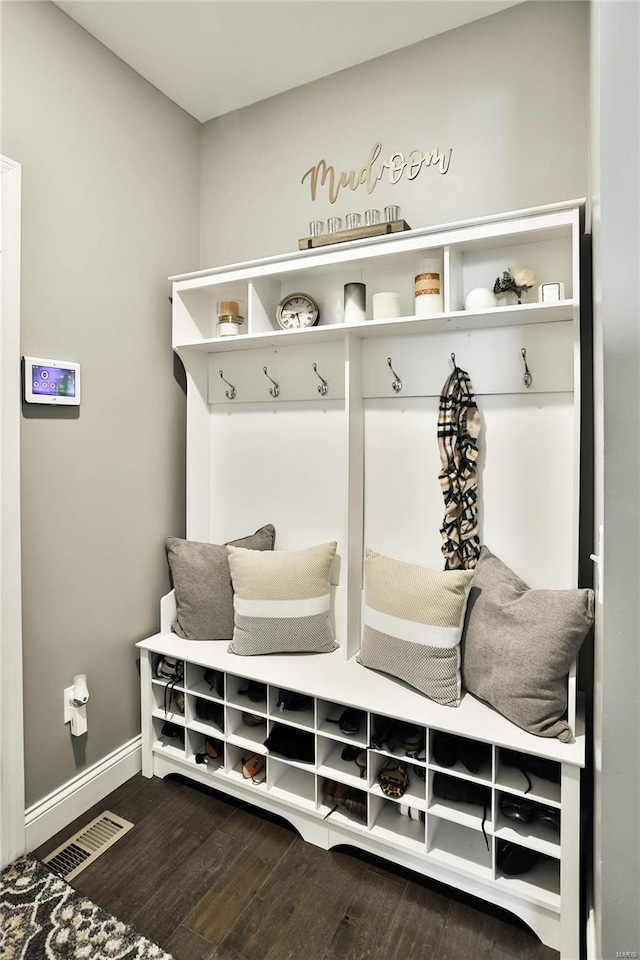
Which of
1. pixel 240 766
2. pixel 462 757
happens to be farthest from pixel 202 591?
pixel 462 757

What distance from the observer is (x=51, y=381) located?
5.88 feet

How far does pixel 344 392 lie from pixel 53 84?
4.85 ft

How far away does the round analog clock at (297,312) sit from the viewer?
209cm

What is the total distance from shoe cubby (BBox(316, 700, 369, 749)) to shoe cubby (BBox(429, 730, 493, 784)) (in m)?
0.22

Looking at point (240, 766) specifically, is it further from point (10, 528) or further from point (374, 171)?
point (374, 171)

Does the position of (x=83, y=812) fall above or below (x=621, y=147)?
below

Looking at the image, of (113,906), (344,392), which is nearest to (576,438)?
(344,392)

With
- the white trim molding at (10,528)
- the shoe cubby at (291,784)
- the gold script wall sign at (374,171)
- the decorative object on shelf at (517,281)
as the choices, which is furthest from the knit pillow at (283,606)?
the gold script wall sign at (374,171)

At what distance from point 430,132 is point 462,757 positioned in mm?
2191

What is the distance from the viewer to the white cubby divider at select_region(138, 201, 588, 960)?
1.53 metres

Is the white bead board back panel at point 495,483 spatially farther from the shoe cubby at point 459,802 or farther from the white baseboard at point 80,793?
the white baseboard at point 80,793

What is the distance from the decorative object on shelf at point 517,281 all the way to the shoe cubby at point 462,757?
4.69 feet

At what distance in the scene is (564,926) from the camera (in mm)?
1384

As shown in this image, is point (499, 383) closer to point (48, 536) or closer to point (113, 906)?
point (48, 536)
